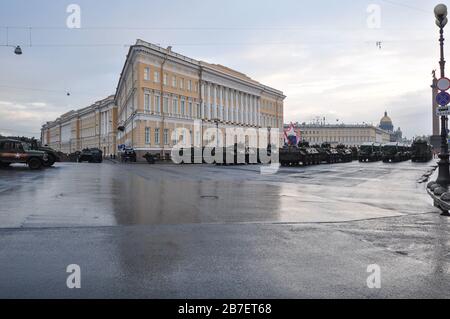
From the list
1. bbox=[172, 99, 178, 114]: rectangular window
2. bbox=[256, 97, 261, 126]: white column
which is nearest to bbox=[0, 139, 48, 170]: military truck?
bbox=[172, 99, 178, 114]: rectangular window

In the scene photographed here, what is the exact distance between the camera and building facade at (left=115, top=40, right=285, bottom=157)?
67.8m

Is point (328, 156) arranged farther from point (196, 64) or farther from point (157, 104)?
point (196, 64)

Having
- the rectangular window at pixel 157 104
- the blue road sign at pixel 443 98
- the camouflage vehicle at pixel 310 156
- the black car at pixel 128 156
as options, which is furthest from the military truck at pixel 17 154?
the rectangular window at pixel 157 104

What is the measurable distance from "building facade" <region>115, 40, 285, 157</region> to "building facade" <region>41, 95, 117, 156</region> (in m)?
22.9

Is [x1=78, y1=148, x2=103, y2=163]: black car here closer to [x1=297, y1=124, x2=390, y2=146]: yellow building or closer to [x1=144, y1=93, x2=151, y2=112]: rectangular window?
[x1=144, y1=93, x2=151, y2=112]: rectangular window

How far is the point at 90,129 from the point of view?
132m

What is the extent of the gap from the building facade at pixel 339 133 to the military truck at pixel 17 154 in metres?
153

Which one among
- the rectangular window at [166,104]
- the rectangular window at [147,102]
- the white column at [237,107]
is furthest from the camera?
the white column at [237,107]

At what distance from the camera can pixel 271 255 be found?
603 centimetres

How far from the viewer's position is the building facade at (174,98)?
67750 mm

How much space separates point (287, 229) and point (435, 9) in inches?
480

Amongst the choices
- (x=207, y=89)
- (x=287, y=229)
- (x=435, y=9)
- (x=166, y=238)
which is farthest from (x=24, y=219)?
(x=207, y=89)

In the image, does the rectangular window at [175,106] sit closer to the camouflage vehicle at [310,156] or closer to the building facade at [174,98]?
the building facade at [174,98]

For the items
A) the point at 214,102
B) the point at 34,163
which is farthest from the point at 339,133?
the point at 34,163
